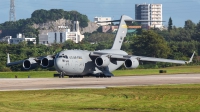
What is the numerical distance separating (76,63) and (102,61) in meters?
2.95

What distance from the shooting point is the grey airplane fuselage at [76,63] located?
69.1 m

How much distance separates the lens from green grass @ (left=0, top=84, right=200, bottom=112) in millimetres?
33938

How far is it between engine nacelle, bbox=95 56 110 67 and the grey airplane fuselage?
104 centimetres

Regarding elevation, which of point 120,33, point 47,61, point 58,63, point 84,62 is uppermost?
point 120,33

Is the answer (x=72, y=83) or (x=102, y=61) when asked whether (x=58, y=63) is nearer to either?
(x=102, y=61)

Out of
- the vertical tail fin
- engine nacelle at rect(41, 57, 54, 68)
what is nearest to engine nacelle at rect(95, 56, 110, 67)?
engine nacelle at rect(41, 57, 54, 68)

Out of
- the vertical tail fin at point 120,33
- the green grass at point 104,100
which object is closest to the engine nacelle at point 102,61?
the vertical tail fin at point 120,33

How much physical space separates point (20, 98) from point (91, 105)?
19.6 ft

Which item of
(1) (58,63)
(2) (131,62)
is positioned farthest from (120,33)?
(1) (58,63)

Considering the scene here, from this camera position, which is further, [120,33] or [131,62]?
[120,33]

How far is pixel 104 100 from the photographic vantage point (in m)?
38.4

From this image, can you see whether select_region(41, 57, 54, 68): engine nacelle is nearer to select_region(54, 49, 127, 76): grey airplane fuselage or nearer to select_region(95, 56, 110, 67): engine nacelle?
select_region(54, 49, 127, 76): grey airplane fuselage

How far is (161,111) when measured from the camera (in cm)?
3278

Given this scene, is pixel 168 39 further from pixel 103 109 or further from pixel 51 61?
pixel 103 109
